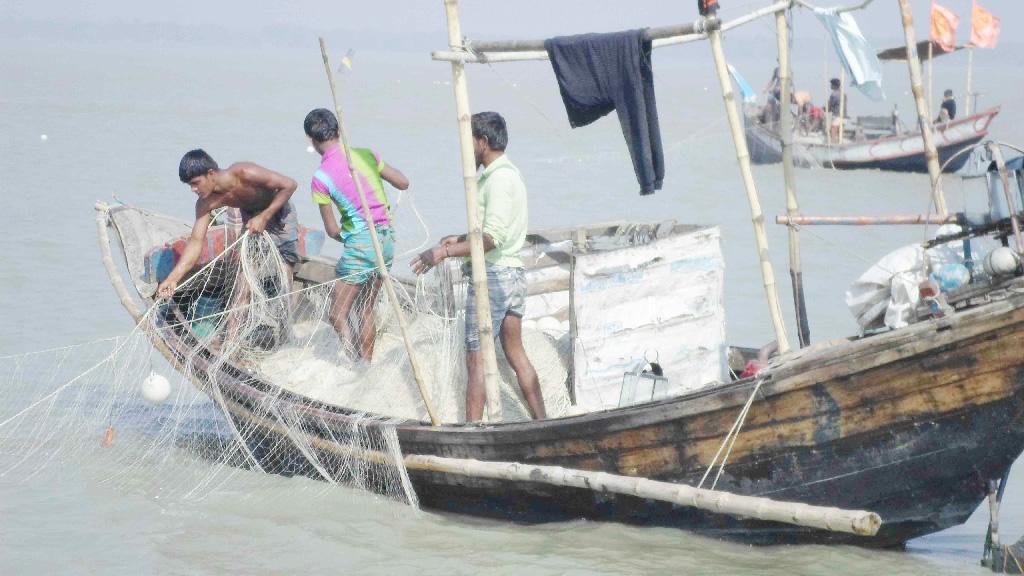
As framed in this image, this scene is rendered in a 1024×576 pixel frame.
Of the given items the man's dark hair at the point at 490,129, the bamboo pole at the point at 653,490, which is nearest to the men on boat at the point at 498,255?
the man's dark hair at the point at 490,129

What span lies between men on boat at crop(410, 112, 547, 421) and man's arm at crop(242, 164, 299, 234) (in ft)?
4.86

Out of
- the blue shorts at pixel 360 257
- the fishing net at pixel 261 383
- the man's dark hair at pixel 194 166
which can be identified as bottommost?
the fishing net at pixel 261 383

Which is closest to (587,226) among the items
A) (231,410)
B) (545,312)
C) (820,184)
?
(545,312)

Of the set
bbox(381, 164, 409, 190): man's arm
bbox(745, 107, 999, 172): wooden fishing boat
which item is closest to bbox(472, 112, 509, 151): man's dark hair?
bbox(381, 164, 409, 190): man's arm

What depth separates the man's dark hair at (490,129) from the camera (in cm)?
560

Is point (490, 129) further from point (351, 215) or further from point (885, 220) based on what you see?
point (885, 220)

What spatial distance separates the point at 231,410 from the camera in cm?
677

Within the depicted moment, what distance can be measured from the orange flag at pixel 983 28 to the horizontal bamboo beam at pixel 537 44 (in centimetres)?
1155

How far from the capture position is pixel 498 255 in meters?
5.75

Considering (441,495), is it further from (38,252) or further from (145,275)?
(38,252)

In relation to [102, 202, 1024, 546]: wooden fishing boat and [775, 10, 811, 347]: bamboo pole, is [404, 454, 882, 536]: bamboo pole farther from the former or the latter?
[775, 10, 811, 347]: bamboo pole

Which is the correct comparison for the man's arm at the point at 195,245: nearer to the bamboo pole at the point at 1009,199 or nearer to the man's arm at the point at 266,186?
the man's arm at the point at 266,186

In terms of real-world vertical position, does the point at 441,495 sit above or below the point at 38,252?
below

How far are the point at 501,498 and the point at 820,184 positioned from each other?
48.7 feet
